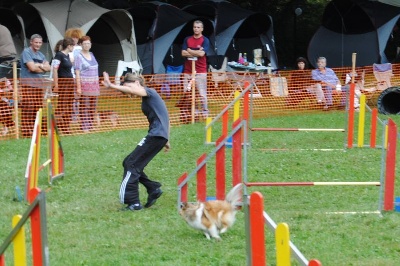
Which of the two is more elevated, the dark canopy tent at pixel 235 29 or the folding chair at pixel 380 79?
the dark canopy tent at pixel 235 29

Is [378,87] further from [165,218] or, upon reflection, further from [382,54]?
[165,218]

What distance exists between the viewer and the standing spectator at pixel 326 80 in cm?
1777

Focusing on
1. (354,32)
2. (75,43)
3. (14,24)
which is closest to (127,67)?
(14,24)

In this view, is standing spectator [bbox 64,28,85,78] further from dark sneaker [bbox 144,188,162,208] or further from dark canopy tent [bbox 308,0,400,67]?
dark canopy tent [bbox 308,0,400,67]

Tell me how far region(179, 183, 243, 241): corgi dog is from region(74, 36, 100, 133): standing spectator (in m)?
7.21

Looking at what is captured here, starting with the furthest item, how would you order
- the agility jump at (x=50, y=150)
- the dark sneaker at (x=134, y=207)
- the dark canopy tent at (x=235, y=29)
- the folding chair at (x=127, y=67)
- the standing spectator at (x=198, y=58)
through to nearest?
the dark canopy tent at (x=235, y=29) < the folding chair at (x=127, y=67) < the standing spectator at (x=198, y=58) < the agility jump at (x=50, y=150) < the dark sneaker at (x=134, y=207)

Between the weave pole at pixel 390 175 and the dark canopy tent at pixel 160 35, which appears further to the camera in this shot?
the dark canopy tent at pixel 160 35

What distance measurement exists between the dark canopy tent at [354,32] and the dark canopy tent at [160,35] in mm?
3694

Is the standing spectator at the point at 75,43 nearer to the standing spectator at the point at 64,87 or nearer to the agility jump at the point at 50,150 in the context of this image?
the standing spectator at the point at 64,87

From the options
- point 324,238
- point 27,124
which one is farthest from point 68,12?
point 324,238

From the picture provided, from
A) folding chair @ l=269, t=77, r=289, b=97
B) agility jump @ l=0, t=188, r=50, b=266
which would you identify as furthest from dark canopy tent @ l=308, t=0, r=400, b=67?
agility jump @ l=0, t=188, r=50, b=266

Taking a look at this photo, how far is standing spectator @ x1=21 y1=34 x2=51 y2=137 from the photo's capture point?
14.2 metres

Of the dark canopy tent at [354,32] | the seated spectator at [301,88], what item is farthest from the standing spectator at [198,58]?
the dark canopy tent at [354,32]

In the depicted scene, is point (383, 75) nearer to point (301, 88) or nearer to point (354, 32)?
point (301, 88)
